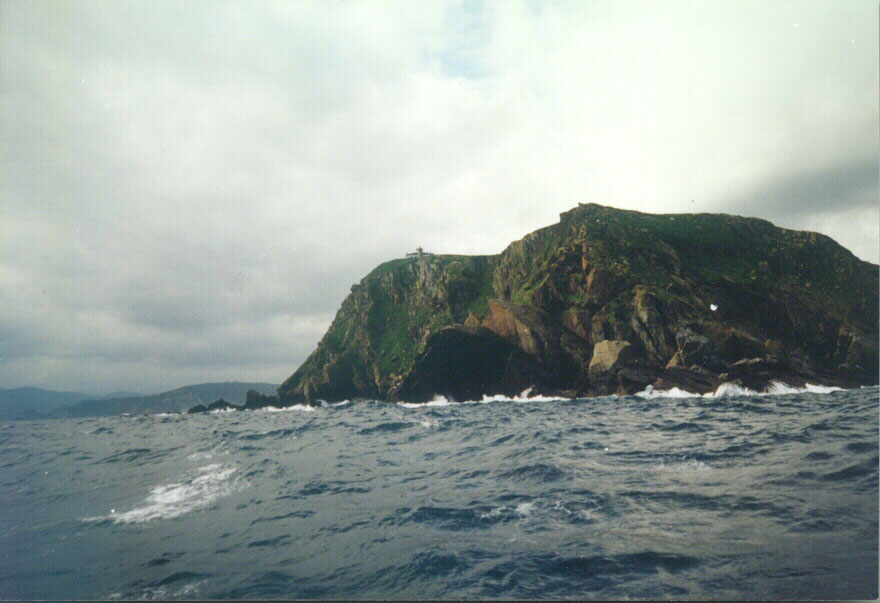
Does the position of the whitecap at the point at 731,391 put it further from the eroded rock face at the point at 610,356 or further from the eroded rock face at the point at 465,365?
the eroded rock face at the point at 465,365

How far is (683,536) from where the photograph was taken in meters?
6.32

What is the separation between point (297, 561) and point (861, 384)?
70.7m

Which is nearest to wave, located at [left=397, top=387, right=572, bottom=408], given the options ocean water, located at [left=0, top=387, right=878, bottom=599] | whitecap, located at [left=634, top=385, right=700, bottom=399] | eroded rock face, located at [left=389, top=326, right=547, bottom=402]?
eroded rock face, located at [left=389, top=326, right=547, bottom=402]

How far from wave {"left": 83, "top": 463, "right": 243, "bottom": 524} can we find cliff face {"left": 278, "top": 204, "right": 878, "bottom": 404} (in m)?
47.6

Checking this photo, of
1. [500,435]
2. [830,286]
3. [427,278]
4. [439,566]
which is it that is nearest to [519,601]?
[439,566]

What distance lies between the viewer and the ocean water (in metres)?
5.43

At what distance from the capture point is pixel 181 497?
1134cm

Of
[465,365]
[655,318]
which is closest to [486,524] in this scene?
[465,365]

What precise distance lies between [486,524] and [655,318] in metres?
59.5

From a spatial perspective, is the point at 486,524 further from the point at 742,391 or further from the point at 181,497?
the point at 742,391

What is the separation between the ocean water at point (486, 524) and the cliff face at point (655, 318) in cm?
4030

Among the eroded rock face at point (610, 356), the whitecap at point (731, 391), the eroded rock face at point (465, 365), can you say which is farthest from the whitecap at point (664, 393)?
the eroded rock face at point (465, 365)

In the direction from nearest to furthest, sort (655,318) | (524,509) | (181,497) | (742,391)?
(524,509), (181,497), (742,391), (655,318)

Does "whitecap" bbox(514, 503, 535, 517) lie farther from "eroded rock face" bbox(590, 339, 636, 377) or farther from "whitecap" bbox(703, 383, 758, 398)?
"eroded rock face" bbox(590, 339, 636, 377)
